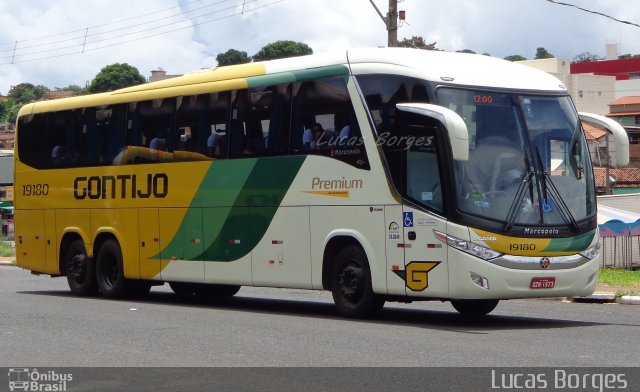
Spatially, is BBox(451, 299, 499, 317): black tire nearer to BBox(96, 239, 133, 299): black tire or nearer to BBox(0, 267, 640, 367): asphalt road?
BBox(0, 267, 640, 367): asphalt road

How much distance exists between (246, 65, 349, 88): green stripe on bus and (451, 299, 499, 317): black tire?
12.3ft

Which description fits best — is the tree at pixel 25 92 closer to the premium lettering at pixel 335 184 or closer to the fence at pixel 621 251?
the fence at pixel 621 251

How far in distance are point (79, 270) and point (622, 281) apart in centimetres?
1166

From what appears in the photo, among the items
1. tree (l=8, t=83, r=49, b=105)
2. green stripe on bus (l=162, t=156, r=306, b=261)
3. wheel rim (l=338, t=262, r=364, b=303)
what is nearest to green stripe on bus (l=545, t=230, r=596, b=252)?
wheel rim (l=338, t=262, r=364, b=303)

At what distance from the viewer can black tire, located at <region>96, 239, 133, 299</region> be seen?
21.4 m

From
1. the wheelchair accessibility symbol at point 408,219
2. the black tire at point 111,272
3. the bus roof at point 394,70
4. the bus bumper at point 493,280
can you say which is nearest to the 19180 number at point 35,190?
the black tire at point 111,272

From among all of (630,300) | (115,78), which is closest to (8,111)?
(115,78)

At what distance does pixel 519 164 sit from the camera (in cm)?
→ 1505

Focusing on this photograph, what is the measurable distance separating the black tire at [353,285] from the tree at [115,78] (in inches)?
4423

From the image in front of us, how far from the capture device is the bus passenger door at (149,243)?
20469 mm

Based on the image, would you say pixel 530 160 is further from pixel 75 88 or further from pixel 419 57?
pixel 75 88

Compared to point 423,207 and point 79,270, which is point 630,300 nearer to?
point 423,207
